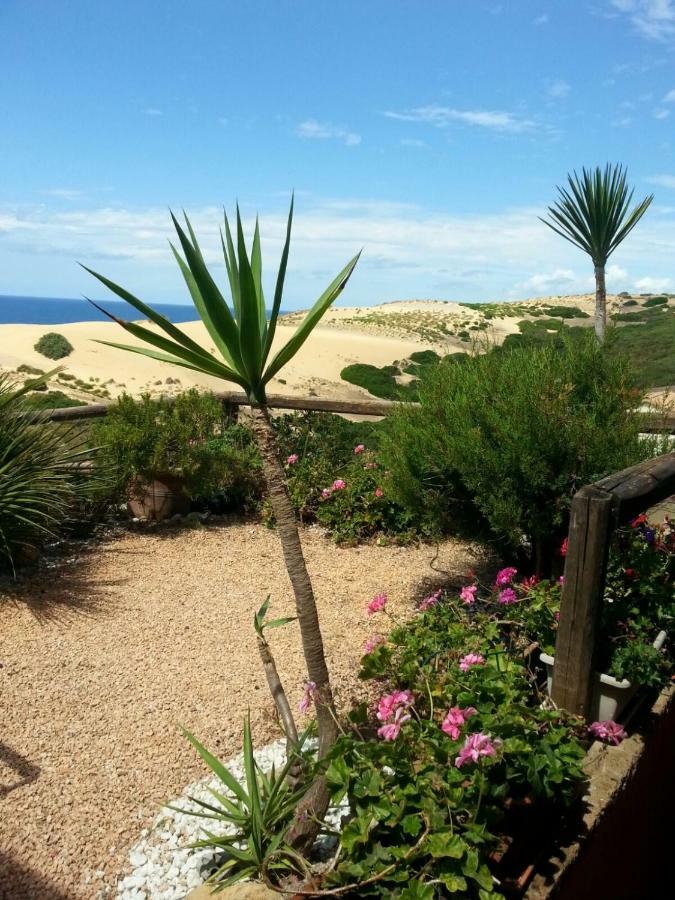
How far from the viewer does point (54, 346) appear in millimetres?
35875

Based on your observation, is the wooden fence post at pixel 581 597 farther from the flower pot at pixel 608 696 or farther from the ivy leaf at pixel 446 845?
the ivy leaf at pixel 446 845

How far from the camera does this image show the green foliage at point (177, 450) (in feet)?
20.5

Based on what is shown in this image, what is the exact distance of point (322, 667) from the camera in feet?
7.30

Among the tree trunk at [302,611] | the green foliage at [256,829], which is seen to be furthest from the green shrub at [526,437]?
the green foliage at [256,829]

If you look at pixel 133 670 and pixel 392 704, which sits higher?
pixel 392 704

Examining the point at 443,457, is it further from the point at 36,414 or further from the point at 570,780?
the point at 36,414

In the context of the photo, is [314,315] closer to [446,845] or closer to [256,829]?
[446,845]

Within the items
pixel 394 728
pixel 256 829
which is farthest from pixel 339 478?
pixel 394 728

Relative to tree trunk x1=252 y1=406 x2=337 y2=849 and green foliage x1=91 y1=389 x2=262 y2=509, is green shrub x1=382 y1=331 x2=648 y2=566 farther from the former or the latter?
green foliage x1=91 y1=389 x2=262 y2=509

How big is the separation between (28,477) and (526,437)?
3480 mm

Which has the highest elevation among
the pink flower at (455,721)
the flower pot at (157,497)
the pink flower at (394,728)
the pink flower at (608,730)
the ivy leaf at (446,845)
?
the pink flower at (455,721)

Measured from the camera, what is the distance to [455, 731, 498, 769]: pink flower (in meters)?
1.81

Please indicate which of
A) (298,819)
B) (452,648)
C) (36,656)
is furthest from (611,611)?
(36,656)

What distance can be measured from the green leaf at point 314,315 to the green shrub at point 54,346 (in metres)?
35.8
